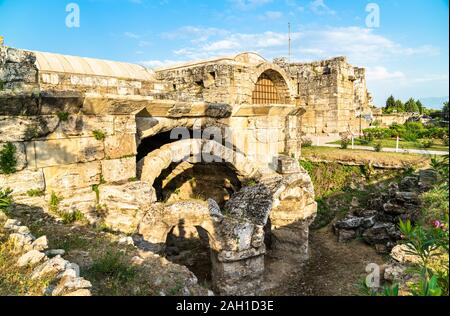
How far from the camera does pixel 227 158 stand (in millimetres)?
7293

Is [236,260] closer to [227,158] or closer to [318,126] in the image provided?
[227,158]

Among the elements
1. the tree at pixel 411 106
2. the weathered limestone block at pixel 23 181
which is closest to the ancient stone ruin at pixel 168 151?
the weathered limestone block at pixel 23 181

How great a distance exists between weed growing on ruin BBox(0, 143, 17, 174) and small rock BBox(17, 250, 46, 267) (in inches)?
67.0

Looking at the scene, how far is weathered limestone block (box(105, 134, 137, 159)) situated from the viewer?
5.25 m

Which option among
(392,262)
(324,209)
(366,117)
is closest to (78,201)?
(392,262)

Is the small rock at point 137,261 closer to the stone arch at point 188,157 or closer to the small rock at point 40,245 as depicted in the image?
the small rock at point 40,245

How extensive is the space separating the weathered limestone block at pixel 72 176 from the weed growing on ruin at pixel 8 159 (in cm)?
43

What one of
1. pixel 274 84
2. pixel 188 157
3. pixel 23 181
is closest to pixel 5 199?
pixel 23 181

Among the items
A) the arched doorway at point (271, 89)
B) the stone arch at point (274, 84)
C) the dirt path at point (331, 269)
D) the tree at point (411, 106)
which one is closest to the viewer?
the dirt path at point (331, 269)

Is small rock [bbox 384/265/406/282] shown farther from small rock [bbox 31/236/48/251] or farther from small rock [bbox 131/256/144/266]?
small rock [bbox 31/236/48/251]

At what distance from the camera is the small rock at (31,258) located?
305 cm

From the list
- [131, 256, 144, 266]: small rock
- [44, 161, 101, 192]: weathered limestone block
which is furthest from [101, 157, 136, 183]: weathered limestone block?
[131, 256, 144, 266]: small rock

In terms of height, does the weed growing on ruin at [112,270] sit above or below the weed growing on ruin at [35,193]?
below

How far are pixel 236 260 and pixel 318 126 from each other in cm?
1231
